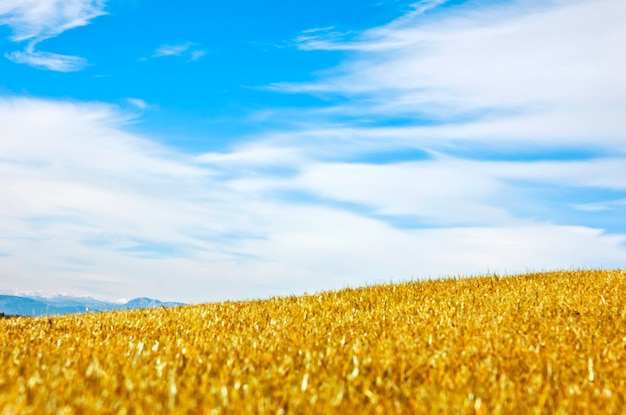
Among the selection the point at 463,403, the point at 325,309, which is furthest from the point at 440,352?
the point at 325,309

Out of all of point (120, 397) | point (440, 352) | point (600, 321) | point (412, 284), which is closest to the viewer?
point (120, 397)

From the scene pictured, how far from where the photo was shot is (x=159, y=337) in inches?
364

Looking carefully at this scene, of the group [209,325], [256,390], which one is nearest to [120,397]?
[256,390]

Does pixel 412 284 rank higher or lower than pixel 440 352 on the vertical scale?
→ higher

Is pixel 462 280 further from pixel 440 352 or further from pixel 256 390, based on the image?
pixel 256 390

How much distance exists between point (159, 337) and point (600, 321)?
6.86m

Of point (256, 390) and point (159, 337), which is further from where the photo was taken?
point (159, 337)

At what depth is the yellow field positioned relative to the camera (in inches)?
206

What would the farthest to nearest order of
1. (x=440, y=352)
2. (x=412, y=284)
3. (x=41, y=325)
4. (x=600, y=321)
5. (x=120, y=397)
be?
(x=412, y=284), (x=41, y=325), (x=600, y=321), (x=440, y=352), (x=120, y=397)

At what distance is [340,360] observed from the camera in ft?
22.5

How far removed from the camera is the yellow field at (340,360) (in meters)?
5.23

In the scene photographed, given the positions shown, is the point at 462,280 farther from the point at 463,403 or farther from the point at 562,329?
the point at 463,403

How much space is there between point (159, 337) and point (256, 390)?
4124 millimetres

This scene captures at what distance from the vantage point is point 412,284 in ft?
Answer: 52.4
